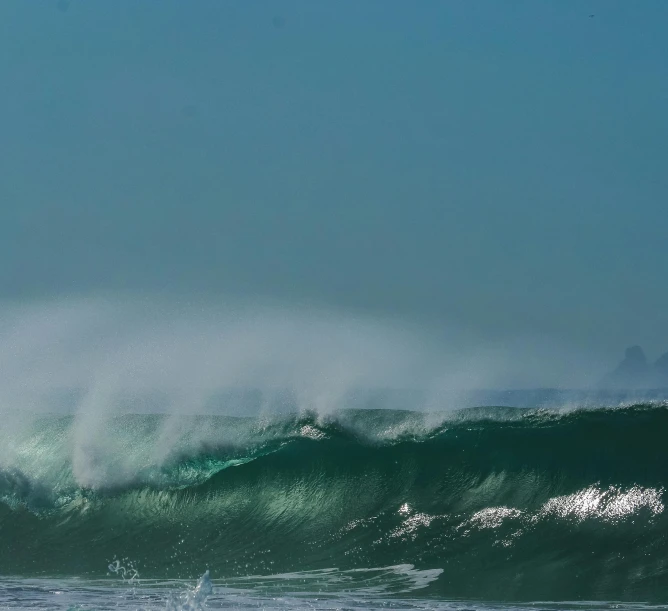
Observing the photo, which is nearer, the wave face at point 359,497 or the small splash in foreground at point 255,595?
the small splash in foreground at point 255,595

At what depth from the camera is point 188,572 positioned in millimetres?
9664

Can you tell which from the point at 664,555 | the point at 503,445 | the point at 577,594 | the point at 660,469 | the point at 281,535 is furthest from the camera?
the point at 503,445

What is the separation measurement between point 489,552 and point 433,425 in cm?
348

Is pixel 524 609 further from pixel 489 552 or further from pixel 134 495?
pixel 134 495

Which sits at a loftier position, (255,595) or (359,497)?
(359,497)

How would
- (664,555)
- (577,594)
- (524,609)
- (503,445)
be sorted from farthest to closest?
(503,445), (664,555), (577,594), (524,609)

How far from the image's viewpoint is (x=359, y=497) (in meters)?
11.5

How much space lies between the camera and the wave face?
9594mm

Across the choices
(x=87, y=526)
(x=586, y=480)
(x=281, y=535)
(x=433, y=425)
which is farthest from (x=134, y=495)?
(x=586, y=480)

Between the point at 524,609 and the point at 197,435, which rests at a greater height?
the point at 197,435

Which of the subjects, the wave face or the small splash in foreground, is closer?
the small splash in foreground

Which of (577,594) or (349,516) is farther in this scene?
(349,516)

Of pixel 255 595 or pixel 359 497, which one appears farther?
pixel 359 497

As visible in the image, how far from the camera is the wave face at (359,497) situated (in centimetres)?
959
